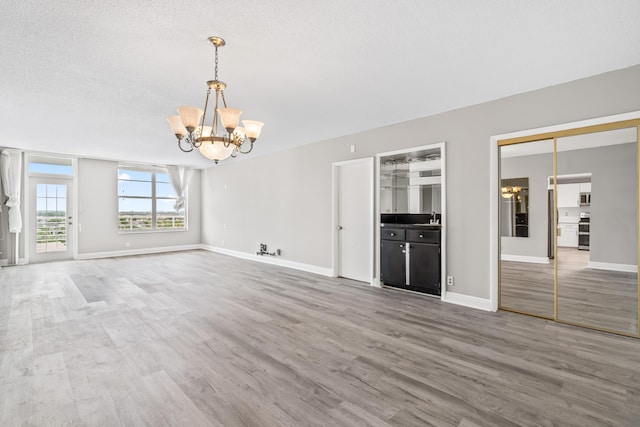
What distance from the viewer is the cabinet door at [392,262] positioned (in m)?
4.66

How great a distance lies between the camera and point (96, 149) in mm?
6668

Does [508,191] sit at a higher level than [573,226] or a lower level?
higher

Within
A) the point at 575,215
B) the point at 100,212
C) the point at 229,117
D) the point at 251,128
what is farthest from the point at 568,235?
the point at 100,212

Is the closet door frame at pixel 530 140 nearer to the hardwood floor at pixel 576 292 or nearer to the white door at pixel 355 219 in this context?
the hardwood floor at pixel 576 292

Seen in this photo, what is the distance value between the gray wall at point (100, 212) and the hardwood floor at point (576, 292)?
910cm

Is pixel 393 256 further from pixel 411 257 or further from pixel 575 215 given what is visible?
pixel 575 215

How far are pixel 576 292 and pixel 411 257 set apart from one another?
1933 mm

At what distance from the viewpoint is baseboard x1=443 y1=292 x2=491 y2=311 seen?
12.5 feet

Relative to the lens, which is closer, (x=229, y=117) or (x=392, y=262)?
(x=229, y=117)

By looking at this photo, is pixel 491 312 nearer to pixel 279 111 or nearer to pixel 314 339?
pixel 314 339

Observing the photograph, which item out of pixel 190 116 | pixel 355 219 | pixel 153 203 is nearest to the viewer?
pixel 190 116

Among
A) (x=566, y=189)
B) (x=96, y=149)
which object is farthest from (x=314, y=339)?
(x=96, y=149)

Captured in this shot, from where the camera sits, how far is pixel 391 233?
4.81 metres

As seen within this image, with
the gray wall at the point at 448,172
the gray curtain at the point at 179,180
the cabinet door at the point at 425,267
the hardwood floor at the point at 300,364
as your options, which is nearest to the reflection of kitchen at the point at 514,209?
the gray wall at the point at 448,172
